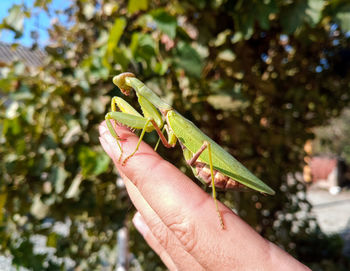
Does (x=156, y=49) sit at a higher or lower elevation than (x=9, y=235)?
higher

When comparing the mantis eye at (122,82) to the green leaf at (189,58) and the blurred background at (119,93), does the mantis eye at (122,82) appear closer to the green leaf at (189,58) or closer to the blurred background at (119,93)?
the blurred background at (119,93)

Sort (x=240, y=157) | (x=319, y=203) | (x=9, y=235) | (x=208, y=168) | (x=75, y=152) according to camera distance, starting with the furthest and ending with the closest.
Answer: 1. (x=319, y=203)
2. (x=240, y=157)
3. (x=9, y=235)
4. (x=75, y=152)
5. (x=208, y=168)

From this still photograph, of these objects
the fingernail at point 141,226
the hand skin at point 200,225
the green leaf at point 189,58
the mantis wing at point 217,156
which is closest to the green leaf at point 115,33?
the green leaf at point 189,58

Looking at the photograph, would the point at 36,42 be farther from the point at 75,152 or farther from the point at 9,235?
the point at 9,235

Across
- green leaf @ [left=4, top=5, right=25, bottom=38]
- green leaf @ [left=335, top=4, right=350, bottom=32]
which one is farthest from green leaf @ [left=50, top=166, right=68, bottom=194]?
green leaf @ [left=335, top=4, right=350, bottom=32]

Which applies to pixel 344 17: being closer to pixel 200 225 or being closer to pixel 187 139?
pixel 187 139

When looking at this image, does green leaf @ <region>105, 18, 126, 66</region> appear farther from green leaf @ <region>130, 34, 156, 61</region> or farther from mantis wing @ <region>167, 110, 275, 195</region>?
mantis wing @ <region>167, 110, 275, 195</region>

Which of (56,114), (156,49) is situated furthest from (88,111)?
(156,49)
